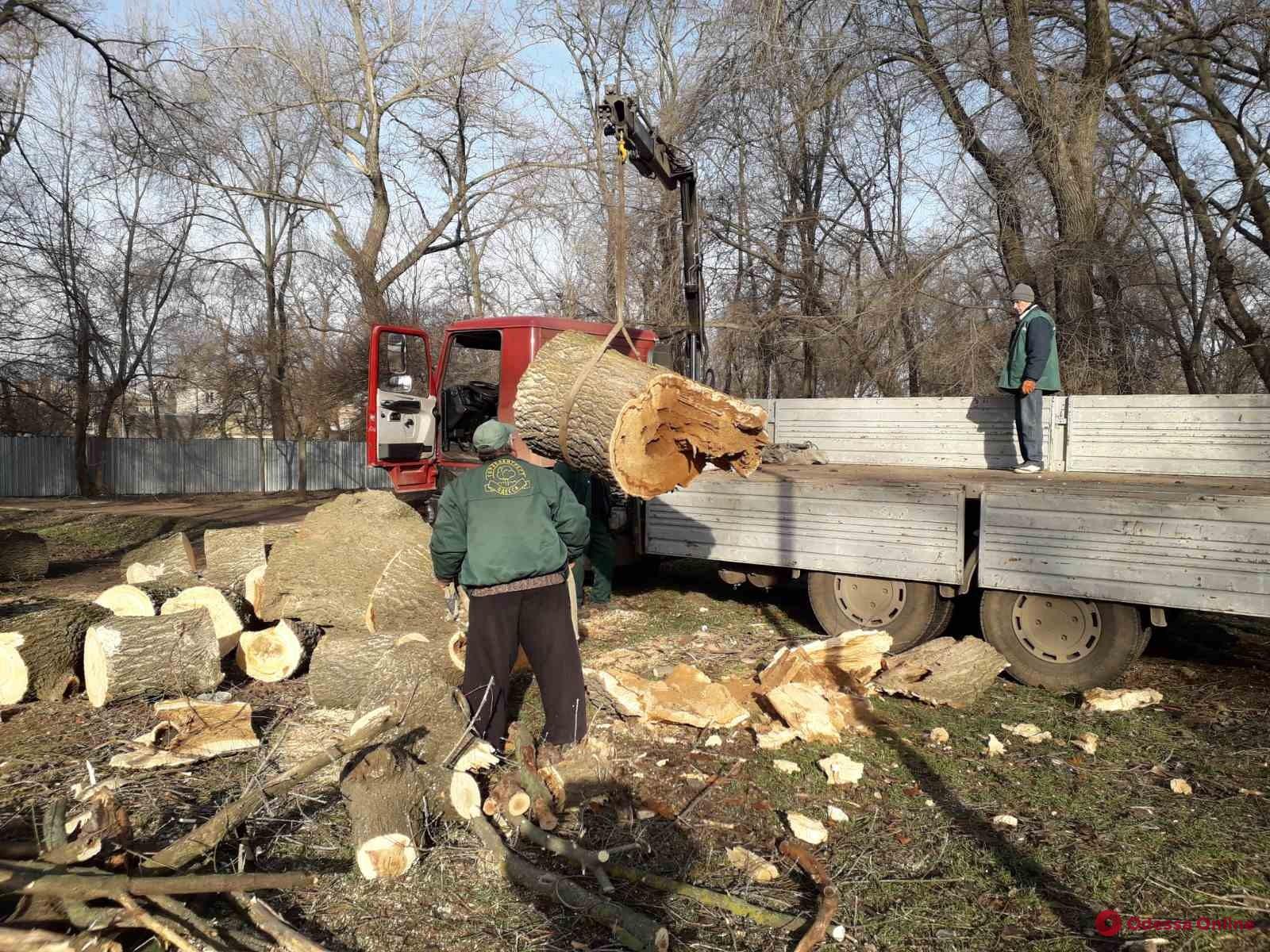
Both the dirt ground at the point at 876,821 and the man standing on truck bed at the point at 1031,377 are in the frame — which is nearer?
the dirt ground at the point at 876,821

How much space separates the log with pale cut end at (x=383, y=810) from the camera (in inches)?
125

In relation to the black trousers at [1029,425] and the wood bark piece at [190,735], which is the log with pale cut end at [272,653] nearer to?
the wood bark piece at [190,735]

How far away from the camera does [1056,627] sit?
522cm

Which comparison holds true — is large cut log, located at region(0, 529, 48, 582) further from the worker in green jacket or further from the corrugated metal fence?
the corrugated metal fence

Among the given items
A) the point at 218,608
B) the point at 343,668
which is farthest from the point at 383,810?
the point at 218,608

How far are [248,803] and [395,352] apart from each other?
5283 mm

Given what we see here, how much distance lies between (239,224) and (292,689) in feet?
76.6

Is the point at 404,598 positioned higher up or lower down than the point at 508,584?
lower down

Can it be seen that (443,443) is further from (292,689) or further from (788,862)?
(788,862)

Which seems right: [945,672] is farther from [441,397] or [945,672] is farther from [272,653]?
[441,397]

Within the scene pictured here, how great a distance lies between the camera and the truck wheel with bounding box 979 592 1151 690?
16.2 feet

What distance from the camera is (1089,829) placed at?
3.49 metres

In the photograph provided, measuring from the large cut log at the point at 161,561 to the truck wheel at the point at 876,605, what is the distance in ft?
17.2

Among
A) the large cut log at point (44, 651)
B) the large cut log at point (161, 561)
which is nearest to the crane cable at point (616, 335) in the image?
the large cut log at point (44, 651)
